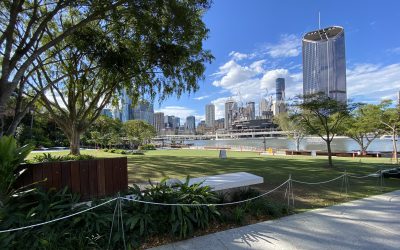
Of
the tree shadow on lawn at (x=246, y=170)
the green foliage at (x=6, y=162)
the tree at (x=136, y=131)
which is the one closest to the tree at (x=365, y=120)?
the tree shadow on lawn at (x=246, y=170)

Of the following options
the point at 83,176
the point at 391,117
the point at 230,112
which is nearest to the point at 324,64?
the point at 391,117

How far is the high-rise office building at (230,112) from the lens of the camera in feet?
499

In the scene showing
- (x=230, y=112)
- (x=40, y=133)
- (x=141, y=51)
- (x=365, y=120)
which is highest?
(x=230, y=112)

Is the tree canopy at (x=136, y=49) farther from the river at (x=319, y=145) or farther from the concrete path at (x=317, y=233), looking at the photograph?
the river at (x=319, y=145)

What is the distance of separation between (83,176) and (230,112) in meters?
152

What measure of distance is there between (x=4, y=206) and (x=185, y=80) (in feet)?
36.3

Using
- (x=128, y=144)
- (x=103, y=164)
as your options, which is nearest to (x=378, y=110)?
(x=103, y=164)

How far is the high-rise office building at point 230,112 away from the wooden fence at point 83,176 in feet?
456

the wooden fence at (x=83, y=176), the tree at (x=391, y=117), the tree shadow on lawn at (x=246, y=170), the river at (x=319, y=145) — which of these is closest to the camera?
the wooden fence at (x=83, y=176)

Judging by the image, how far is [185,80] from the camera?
1476 cm

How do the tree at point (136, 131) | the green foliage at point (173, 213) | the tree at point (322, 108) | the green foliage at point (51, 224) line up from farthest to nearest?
1. the tree at point (136, 131)
2. the tree at point (322, 108)
3. the green foliage at point (173, 213)
4. the green foliage at point (51, 224)

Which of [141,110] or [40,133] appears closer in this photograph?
[40,133]

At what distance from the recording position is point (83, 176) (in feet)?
21.2

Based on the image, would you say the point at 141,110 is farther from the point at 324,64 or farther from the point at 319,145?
the point at 319,145
